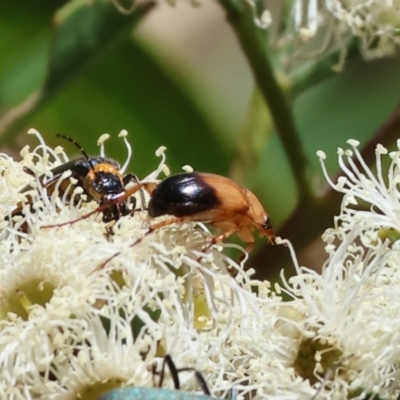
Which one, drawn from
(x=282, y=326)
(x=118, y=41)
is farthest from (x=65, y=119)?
(x=282, y=326)

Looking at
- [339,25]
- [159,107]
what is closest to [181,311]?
[339,25]

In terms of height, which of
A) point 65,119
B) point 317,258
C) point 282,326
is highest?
point 65,119

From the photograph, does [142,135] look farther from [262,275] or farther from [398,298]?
[398,298]

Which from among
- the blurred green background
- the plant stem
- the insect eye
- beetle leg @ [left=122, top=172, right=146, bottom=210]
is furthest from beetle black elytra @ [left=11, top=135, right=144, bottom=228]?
the blurred green background

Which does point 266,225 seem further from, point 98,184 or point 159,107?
point 159,107

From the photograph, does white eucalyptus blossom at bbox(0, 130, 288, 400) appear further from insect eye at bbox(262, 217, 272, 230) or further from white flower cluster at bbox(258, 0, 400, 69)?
white flower cluster at bbox(258, 0, 400, 69)
